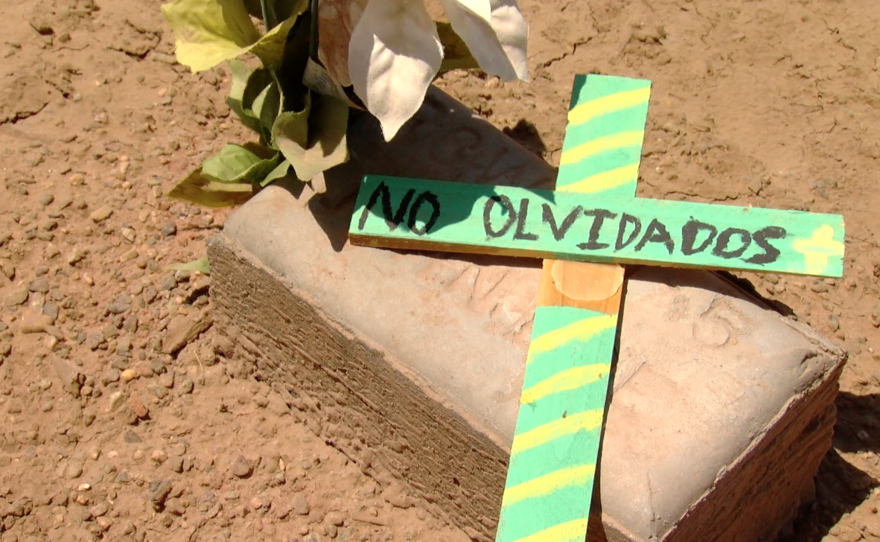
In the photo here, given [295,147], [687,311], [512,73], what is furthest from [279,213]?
[687,311]

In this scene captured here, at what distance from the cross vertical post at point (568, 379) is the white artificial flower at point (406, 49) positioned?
1.08ft

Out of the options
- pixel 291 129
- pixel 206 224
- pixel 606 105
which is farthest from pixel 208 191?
pixel 606 105

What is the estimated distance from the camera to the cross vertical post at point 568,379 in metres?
1.49

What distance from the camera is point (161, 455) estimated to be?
2018 millimetres

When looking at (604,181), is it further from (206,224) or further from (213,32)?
(206,224)

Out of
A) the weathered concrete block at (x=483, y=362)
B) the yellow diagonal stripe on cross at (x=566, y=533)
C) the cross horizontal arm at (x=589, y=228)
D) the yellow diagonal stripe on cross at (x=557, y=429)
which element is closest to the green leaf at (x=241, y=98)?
the weathered concrete block at (x=483, y=362)

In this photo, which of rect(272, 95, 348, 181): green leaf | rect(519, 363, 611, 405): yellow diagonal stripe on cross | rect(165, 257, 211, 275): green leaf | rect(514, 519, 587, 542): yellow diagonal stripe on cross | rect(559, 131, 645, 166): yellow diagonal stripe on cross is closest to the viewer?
rect(514, 519, 587, 542): yellow diagonal stripe on cross

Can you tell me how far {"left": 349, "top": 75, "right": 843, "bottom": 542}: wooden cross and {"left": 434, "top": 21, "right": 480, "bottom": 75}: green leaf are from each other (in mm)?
212

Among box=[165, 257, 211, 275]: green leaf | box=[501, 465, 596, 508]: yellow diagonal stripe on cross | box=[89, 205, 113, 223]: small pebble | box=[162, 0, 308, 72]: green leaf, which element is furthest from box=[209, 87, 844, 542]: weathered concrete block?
box=[89, 205, 113, 223]: small pebble

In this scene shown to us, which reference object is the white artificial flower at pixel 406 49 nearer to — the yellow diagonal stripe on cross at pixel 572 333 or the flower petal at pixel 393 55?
the flower petal at pixel 393 55

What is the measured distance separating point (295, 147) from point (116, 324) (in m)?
0.71

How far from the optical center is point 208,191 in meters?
1.94

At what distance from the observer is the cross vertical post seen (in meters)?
1.49

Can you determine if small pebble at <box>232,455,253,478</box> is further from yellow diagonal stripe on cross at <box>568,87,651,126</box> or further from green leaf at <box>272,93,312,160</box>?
yellow diagonal stripe on cross at <box>568,87,651,126</box>
